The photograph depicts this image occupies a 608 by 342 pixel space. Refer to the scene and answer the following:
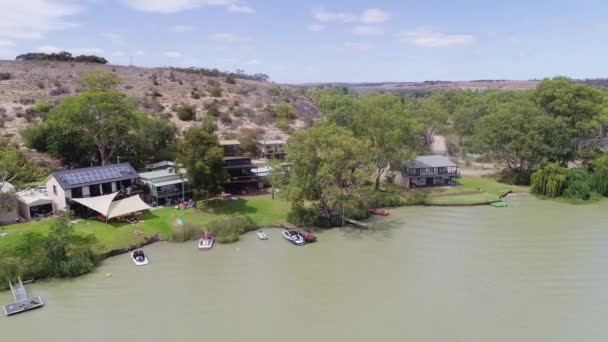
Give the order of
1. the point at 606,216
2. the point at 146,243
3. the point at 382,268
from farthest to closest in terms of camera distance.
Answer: the point at 606,216 → the point at 146,243 → the point at 382,268

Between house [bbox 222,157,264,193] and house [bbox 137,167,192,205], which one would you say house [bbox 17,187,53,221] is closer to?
house [bbox 137,167,192,205]

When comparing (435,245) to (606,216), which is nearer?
(435,245)

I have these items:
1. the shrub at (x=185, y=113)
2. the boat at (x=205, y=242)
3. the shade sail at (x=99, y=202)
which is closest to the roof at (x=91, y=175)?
the shade sail at (x=99, y=202)

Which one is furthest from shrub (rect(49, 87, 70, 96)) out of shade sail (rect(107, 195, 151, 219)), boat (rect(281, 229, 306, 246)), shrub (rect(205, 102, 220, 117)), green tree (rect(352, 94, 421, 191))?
boat (rect(281, 229, 306, 246))

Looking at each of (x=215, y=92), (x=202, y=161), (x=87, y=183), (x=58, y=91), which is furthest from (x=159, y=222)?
(x=215, y=92)

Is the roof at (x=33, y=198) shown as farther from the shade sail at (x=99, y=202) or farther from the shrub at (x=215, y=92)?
the shrub at (x=215, y=92)

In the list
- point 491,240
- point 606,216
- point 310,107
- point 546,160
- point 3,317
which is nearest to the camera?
point 3,317

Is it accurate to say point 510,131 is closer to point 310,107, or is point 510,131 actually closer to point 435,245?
point 435,245

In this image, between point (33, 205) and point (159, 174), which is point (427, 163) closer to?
point (159, 174)

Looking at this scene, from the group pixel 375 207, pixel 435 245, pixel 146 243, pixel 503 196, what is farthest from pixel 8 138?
pixel 503 196
